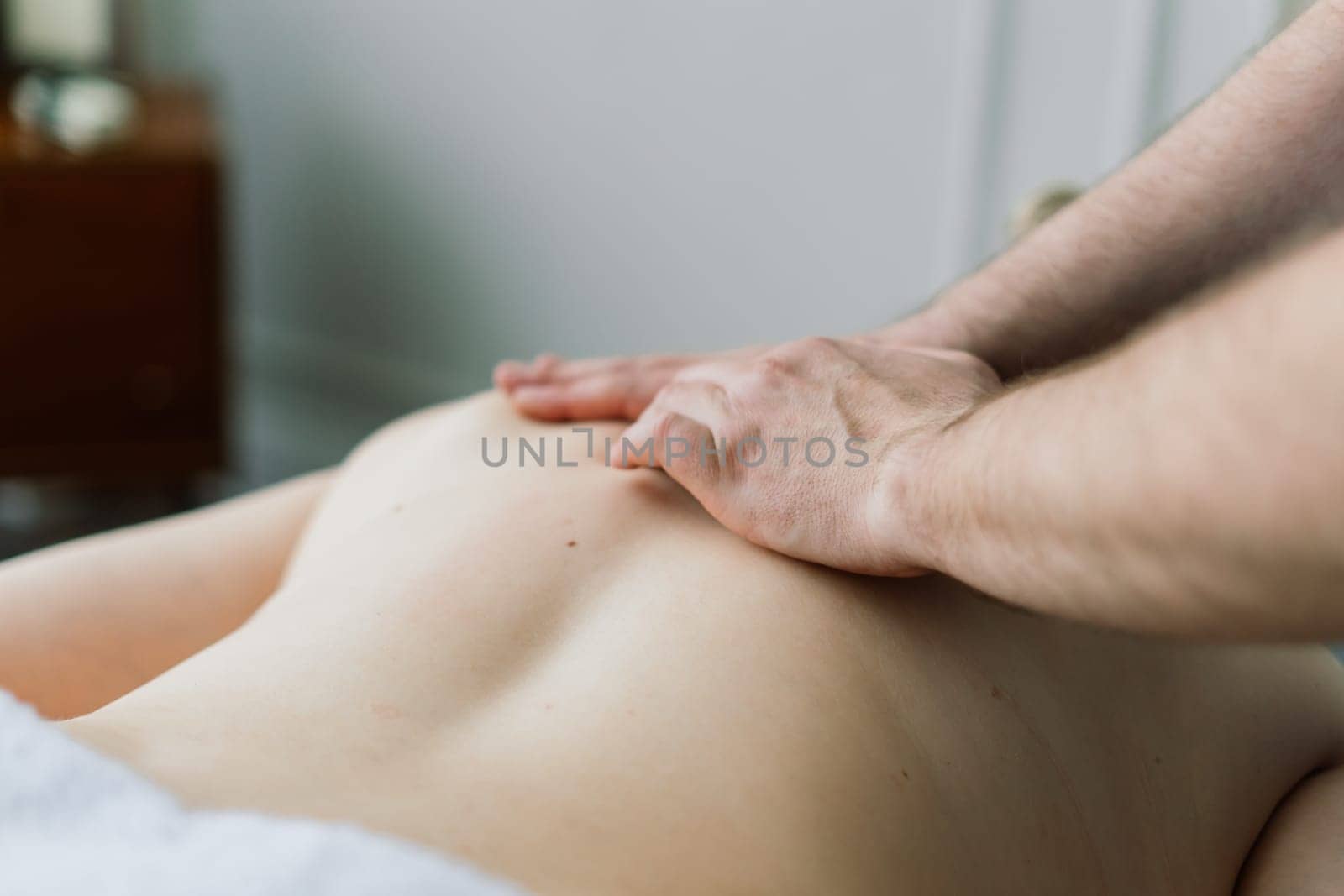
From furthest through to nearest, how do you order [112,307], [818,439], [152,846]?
[112,307]
[818,439]
[152,846]

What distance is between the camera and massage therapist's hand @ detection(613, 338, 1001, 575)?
71 centimetres

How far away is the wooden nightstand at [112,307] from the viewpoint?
2.22 meters

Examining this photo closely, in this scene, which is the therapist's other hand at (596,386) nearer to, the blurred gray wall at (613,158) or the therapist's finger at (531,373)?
the therapist's finger at (531,373)

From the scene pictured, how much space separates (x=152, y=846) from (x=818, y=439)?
0.41 m

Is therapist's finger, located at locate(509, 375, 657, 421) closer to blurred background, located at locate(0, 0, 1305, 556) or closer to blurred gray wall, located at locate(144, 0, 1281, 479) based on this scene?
blurred background, located at locate(0, 0, 1305, 556)

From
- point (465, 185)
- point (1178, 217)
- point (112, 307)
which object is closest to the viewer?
point (1178, 217)

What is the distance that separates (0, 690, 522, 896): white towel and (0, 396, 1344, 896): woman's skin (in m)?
0.03

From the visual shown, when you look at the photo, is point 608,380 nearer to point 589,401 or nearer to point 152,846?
point 589,401

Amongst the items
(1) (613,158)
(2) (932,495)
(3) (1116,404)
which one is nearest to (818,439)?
(2) (932,495)

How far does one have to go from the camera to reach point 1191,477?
512 mm

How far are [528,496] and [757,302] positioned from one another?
150 cm

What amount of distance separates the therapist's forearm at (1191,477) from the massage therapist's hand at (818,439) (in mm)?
69

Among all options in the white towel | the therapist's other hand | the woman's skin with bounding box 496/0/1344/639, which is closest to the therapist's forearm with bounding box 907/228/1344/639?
the woman's skin with bounding box 496/0/1344/639

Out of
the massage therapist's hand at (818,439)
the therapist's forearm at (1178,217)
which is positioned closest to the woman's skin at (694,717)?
the massage therapist's hand at (818,439)
